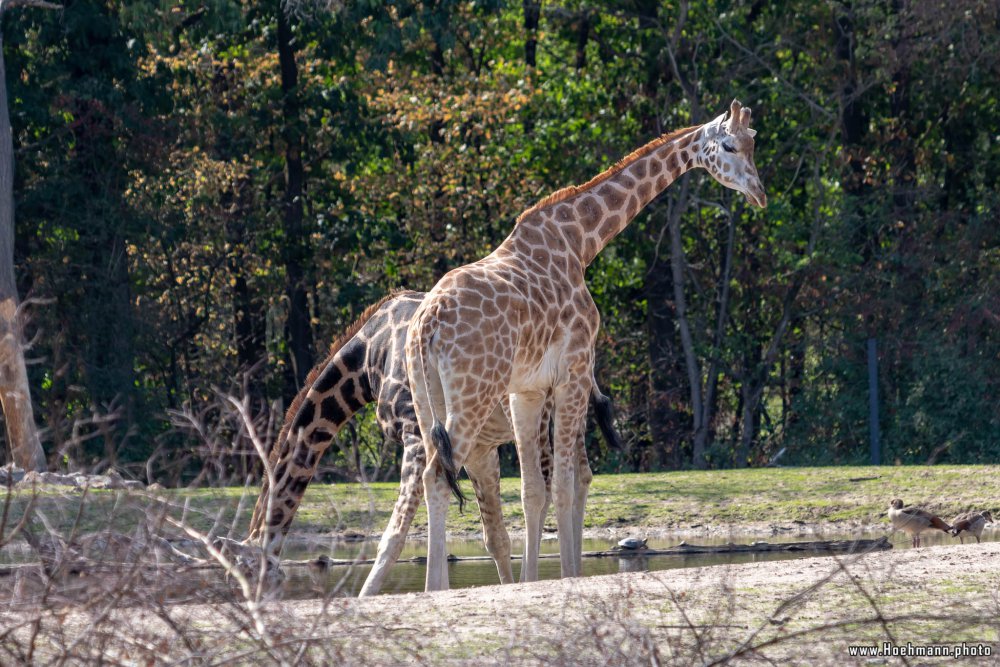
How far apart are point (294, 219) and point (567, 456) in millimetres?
13012

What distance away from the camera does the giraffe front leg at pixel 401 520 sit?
7.92m

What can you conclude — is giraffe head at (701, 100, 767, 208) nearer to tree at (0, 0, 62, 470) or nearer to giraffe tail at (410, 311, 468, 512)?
giraffe tail at (410, 311, 468, 512)

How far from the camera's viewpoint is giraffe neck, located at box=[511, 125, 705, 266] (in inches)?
370

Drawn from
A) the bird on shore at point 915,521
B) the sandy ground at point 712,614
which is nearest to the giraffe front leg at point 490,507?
the sandy ground at point 712,614

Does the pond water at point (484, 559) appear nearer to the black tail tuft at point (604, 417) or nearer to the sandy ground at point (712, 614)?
the black tail tuft at point (604, 417)

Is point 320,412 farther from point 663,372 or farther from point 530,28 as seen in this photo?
point 530,28

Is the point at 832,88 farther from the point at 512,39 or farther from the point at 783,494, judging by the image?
the point at 783,494

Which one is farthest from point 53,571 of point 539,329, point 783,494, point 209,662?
point 783,494

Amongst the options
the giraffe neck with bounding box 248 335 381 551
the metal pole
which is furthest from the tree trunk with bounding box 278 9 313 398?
the giraffe neck with bounding box 248 335 381 551

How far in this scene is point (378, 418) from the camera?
30.4 ft

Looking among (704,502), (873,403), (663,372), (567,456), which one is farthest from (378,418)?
(663,372)

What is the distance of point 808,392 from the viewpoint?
18.8 meters

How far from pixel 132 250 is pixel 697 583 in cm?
1485

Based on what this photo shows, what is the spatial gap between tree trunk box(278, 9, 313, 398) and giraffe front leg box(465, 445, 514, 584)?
11.7m
